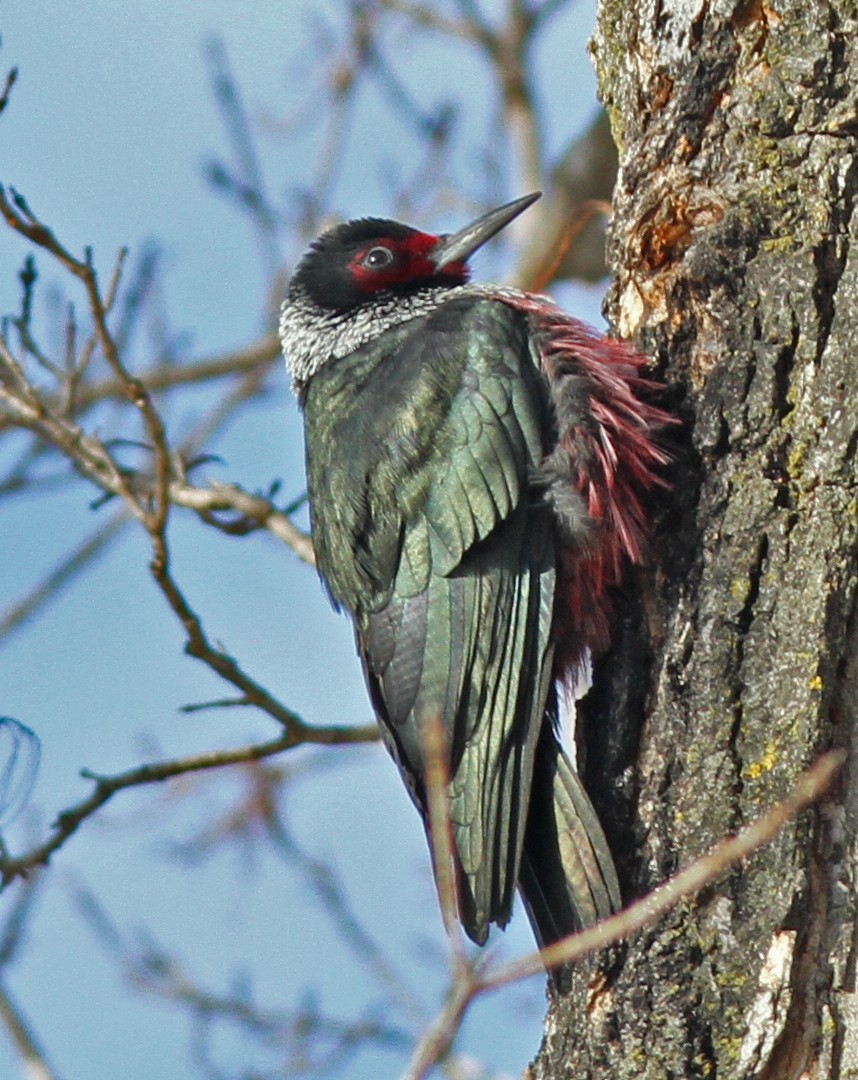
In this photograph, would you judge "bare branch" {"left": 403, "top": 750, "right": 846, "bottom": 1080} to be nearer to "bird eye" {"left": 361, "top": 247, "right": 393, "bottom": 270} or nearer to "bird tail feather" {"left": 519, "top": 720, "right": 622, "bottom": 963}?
"bird tail feather" {"left": 519, "top": 720, "right": 622, "bottom": 963}

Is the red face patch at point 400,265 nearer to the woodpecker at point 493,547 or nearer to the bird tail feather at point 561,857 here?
the woodpecker at point 493,547

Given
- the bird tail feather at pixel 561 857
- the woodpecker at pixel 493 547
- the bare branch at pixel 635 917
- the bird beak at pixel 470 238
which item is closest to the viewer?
the bare branch at pixel 635 917

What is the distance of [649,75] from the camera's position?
386 cm

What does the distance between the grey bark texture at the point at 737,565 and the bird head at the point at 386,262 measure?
3.54 ft

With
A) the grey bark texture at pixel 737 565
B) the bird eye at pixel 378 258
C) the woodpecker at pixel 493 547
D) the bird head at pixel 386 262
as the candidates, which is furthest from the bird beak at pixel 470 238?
the grey bark texture at pixel 737 565

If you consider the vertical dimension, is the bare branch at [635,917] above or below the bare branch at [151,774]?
below

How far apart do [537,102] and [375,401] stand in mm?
4815

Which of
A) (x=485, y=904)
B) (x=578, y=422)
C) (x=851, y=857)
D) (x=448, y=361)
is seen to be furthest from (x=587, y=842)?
(x=448, y=361)

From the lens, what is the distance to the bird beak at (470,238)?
4.70 m

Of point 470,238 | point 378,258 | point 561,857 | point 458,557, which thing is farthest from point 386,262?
point 561,857

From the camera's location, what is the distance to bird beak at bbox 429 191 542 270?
470 cm

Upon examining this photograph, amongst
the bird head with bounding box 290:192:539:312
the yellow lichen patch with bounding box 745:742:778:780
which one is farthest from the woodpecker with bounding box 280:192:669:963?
the bird head with bounding box 290:192:539:312

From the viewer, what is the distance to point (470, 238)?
4914mm

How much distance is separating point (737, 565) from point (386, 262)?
6.95ft
